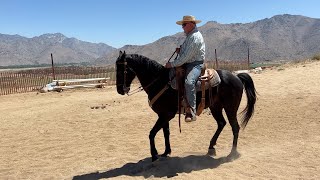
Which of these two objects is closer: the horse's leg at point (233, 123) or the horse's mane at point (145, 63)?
the horse's mane at point (145, 63)

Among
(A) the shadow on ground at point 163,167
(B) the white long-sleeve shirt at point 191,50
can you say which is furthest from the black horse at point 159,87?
(B) the white long-sleeve shirt at point 191,50

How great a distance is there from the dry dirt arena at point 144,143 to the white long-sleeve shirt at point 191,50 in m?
1.81

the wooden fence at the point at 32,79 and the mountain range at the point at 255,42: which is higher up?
the mountain range at the point at 255,42

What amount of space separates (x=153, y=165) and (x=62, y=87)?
51.7ft

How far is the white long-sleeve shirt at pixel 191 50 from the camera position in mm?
6238

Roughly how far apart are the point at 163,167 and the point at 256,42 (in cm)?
14924

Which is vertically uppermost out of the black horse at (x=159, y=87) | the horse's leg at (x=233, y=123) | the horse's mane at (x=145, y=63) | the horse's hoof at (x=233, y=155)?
the horse's mane at (x=145, y=63)

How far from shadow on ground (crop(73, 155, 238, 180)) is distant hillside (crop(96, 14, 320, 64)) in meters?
125

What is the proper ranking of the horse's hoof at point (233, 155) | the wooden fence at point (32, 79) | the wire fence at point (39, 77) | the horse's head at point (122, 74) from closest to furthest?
the horse's head at point (122, 74), the horse's hoof at point (233, 155), the wooden fence at point (32, 79), the wire fence at point (39, 77)

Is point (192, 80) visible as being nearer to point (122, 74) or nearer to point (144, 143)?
point (122, 74)

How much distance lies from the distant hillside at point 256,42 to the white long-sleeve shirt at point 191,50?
412 ft

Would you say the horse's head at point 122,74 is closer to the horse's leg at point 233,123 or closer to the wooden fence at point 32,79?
the horse's leg at point 233,123

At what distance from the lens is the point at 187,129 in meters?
9.61

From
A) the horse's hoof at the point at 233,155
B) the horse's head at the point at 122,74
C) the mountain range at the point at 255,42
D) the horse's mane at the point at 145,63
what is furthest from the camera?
the mountain range at the point at 255,42
